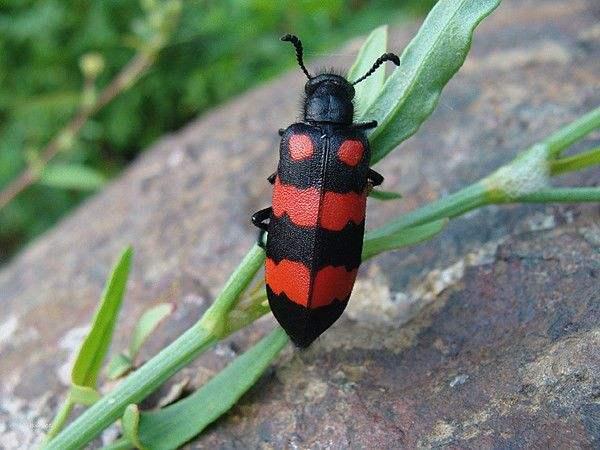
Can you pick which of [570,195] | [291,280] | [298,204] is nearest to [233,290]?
[291,280]

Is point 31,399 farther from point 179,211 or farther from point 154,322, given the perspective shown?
point 179,211

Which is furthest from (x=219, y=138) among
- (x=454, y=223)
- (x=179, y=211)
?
(x=454, y=223)

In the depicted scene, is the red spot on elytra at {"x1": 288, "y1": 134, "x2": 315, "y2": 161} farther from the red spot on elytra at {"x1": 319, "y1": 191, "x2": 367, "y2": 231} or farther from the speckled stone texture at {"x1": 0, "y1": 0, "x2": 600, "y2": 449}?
the speckled stone texture at {"x1": 0, "y1": 0, "x2": 600, "y2": 449}

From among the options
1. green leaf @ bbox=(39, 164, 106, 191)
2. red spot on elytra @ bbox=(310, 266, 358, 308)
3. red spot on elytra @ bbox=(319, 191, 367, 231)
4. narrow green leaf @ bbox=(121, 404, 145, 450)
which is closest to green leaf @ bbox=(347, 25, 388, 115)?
red spot on elytra @ bbox=(319, 191, 367, 231)

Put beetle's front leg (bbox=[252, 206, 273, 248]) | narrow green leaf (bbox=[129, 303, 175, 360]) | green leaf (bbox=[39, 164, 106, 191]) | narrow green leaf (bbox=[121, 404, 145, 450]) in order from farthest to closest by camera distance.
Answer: green leaf (bbox=[39, 164, 106, 191])
narrow green leaf (bbox=[129, 303, 175, 360])
beetle's front leg (bbox=[252, 206, 273, 248])
narrow green leaf (bbox=[121, 404, 145, 450])

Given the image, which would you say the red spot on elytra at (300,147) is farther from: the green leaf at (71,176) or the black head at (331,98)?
the green leaf at (71,176)

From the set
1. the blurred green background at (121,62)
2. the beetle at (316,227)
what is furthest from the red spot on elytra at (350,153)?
the blurred green background at (121,62)

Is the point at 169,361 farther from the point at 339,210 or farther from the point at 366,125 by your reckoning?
the point at 366,125
